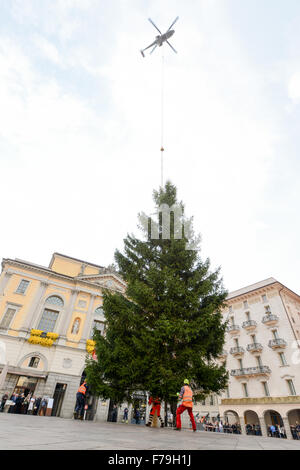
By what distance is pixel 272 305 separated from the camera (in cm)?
3347

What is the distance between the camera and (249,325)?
34.0m

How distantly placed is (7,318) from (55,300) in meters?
4.82

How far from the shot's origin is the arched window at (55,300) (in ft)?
90.6

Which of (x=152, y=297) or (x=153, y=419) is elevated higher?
(x=152, y=297)

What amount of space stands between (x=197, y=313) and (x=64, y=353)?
19.7 m

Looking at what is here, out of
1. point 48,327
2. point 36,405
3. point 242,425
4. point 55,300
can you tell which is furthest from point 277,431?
point 55,300

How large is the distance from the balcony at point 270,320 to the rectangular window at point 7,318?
95.3ft

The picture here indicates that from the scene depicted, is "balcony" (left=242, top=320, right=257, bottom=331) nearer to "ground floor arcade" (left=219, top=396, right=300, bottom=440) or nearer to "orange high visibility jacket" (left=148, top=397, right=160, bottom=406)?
"ground floor arcade" (left=219, top=396, right=300, bottom=440)

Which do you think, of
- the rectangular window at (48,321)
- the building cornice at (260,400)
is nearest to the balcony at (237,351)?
the building cornice at (260,400)

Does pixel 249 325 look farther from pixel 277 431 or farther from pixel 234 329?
pixel 277 431

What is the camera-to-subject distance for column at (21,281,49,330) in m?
25.0

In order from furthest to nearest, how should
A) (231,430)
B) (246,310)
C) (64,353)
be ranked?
(246,310), (231,430), (64,353)

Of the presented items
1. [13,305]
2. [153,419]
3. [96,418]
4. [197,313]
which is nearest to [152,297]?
[197,313]

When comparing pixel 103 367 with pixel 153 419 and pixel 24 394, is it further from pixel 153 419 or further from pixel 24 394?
pixel 24 394
